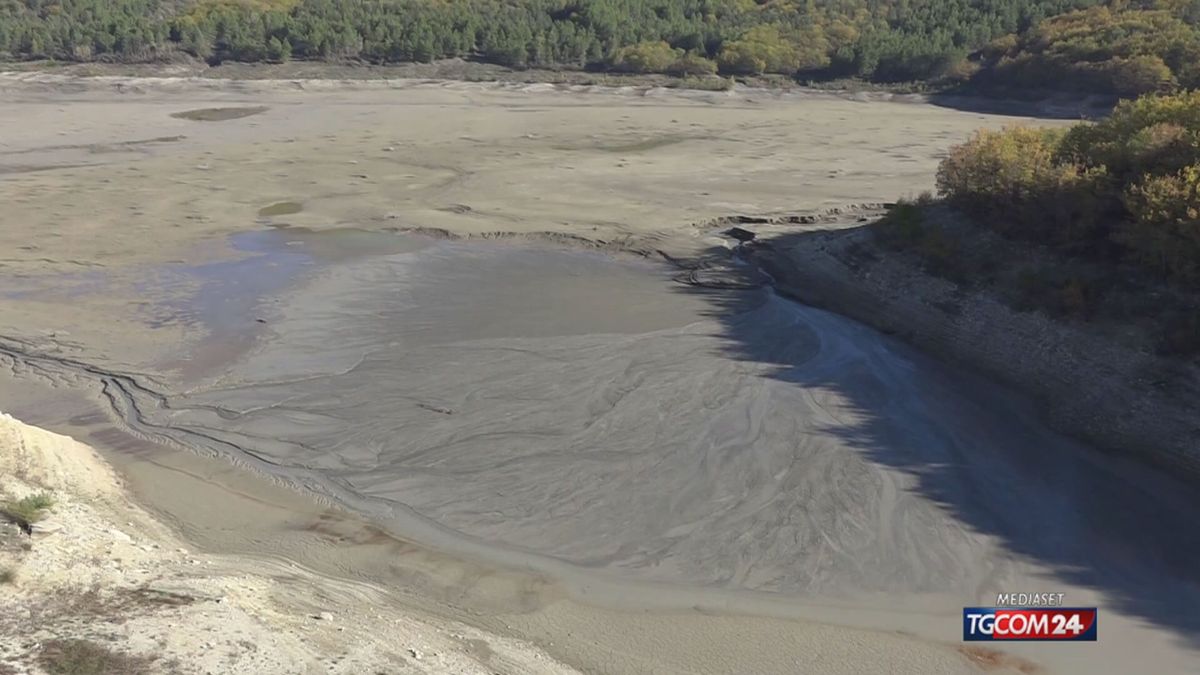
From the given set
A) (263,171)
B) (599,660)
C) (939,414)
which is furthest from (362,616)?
(263,171)

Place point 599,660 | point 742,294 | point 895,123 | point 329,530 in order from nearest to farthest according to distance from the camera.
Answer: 1. point 599,660
2. point 329,530
3. point 742,294
4. point 895,123

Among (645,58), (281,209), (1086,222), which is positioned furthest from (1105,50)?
(281,209)

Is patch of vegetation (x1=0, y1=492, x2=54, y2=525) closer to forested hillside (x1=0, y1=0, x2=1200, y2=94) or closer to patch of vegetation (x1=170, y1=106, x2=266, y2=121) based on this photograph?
patch of vegetation (x1=170, y1=106, x2=266, y2=121)

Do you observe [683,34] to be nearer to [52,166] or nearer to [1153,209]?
[52,166]

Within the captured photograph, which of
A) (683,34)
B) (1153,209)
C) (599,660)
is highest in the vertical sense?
(683,34)

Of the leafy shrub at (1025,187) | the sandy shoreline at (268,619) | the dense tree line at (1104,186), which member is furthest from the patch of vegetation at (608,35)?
the sandy shoreline at (268,619)

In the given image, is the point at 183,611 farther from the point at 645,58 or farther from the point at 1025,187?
the point at 645,58
